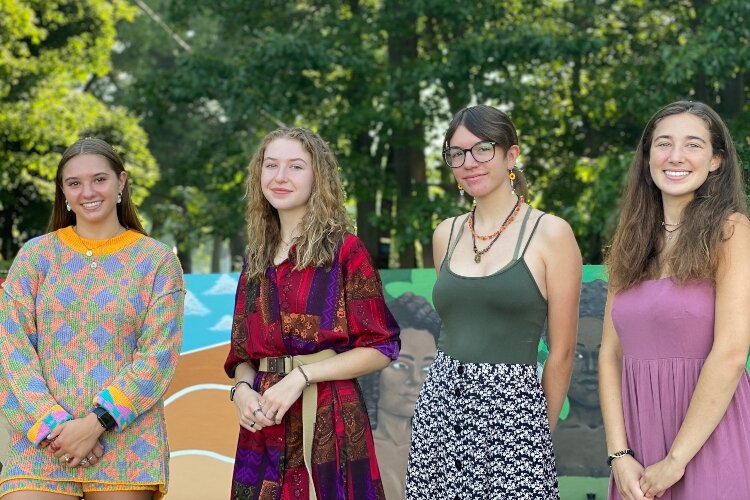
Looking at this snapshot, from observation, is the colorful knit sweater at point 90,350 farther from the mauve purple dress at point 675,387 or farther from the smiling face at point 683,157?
the smiling face at point 683,157

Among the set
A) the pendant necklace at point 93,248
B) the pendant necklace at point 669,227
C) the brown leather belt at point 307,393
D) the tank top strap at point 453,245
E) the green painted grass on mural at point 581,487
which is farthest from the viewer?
the green painted grass on mural at point 581,487

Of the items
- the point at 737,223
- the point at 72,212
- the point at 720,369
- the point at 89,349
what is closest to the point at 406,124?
the point at 72,212

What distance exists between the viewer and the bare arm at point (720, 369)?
8.72ft

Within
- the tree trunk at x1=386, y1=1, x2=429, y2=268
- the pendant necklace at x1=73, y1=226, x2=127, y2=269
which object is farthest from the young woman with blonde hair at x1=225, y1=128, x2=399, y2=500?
the tree trunk at x1=386, y1=1, x2=429, y2=268

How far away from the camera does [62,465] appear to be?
3229 millimetres

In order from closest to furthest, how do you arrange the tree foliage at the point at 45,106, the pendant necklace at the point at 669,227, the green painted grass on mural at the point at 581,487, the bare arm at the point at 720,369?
the bare arm at the point at 720,369, the pendant necklace at the point at 669,227, the green painted grass on mural at the point at 581,487, the tree foliage at the point at 45,106

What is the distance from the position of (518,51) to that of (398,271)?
25.2 ft

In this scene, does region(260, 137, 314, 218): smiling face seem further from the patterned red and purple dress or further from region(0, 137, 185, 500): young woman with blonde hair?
region(0, 137, 185, 500): young woman with blonde hair

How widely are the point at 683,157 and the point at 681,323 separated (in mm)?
505

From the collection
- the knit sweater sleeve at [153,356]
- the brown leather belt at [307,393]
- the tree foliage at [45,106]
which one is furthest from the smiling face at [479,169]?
the tree foliage at [45,106]

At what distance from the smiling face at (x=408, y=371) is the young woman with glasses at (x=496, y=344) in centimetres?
194

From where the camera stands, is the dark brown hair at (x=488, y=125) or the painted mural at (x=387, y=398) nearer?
the dark brown hair at (x=488, y=125)

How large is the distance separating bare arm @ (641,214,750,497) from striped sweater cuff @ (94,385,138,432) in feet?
5.68

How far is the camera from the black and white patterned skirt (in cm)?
295
